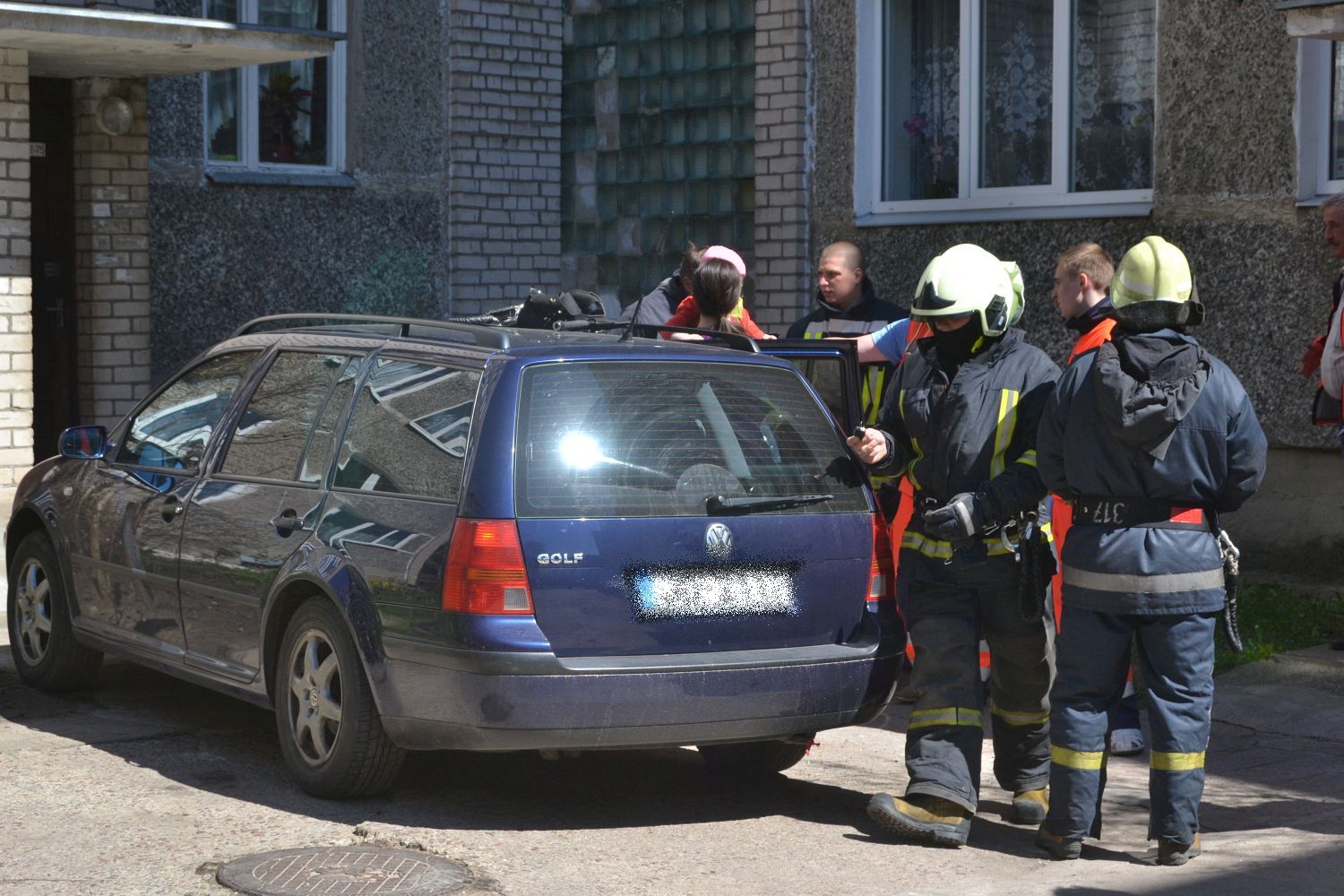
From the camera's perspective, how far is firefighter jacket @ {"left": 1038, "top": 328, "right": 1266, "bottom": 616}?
5.03 meters

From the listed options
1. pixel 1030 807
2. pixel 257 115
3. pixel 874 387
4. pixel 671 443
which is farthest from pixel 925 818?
pixel 257 115

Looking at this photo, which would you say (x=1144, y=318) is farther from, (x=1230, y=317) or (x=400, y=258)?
(x=400, y=258)

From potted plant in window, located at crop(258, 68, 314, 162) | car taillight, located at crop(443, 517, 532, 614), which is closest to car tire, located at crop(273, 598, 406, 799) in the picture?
car taillight, located at crop(443, 517, 532, 614)

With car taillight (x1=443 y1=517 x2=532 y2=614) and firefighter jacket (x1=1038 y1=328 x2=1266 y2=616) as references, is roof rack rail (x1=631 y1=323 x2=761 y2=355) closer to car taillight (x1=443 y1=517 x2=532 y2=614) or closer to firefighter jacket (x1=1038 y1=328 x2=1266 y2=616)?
car taillight (x1=443 y1=517 x2=532 y2=614)

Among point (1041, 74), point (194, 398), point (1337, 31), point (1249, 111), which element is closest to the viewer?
point (194, 398)

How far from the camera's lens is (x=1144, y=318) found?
16.9ft

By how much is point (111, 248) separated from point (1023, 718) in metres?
8.43

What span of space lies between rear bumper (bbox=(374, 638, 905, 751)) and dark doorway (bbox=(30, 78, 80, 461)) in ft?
26.1

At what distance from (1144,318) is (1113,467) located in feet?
1.38

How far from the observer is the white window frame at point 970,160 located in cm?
1010

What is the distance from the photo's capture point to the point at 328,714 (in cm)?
557

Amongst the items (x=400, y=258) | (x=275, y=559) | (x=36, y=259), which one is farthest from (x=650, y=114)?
(x=275, y=559)

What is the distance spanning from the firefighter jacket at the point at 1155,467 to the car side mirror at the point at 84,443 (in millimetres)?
3743

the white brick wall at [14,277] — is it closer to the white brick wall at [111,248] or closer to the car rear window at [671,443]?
the white brick wall at [111,248]
